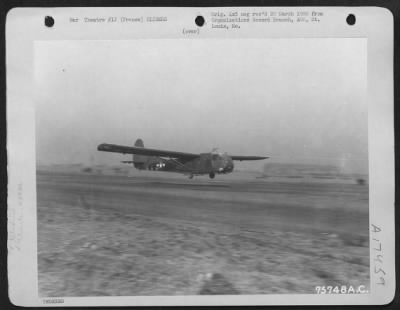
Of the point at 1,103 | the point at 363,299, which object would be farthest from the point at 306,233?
the point at 1,103

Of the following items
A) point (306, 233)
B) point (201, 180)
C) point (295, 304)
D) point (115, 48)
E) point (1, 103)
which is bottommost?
point (295, 304)

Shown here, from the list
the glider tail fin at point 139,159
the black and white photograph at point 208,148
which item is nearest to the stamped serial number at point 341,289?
the black and white photograph at point 208,148

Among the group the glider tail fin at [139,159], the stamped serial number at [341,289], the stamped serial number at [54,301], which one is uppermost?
the glider tail fin at [139,159]

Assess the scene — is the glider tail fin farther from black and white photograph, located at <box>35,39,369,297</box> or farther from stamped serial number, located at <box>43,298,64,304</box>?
stamped serial number, located at <box>43,298,64,304</box>

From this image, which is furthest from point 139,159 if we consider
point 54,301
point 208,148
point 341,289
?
point 341,289

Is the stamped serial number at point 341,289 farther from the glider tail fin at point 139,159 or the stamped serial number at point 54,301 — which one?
the stamped serial number at point 54,301

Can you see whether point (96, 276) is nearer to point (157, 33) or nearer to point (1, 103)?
point (1, 103)

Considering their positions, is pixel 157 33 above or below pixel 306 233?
above
